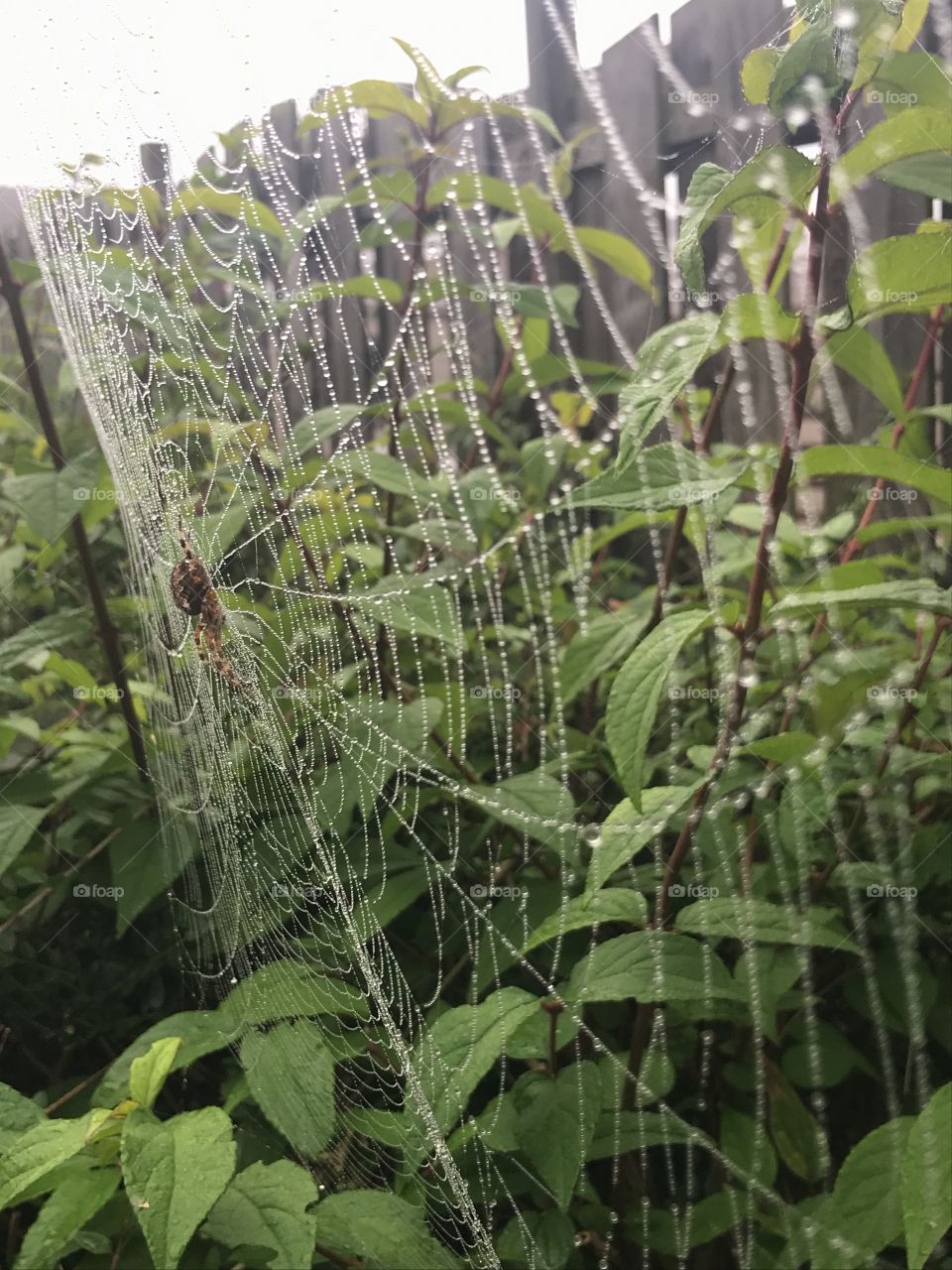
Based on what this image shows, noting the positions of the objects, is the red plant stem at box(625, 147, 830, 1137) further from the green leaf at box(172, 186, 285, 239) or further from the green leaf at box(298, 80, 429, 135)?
the green leaf at box(172, 186, 285, 239)

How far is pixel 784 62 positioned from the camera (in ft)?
1.00

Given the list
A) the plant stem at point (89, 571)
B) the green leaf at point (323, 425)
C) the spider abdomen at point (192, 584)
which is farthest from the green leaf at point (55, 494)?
the green leaf at point (323, 425)

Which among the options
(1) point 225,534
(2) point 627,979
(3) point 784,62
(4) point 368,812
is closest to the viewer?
(3) point 784,62

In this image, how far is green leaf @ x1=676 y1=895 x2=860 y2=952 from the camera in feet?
1.27

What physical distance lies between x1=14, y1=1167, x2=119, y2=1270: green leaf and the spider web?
0.09 m

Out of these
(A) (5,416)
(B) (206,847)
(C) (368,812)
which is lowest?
(B) (206,847)

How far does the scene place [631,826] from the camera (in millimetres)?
388

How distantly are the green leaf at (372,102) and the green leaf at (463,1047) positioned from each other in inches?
18.4

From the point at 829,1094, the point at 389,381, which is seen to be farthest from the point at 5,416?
the point at 829,1094

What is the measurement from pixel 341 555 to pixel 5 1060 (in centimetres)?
49

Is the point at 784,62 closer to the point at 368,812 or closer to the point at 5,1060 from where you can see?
the point at 368,812

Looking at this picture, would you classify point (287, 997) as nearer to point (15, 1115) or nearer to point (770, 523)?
point (15, 1115)

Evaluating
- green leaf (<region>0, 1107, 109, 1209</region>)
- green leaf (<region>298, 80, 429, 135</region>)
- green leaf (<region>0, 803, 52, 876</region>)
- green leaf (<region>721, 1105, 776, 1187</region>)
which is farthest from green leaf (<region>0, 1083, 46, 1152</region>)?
green leaf (<region>298, 80, 429, 135</region>)

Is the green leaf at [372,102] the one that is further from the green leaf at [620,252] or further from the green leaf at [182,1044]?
the green leaf at [182,1044]
